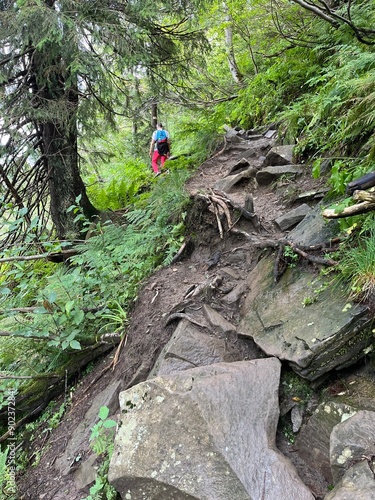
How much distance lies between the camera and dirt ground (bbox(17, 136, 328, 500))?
3.42 meters

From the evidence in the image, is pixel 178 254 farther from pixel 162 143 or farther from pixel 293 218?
pixel 162 143

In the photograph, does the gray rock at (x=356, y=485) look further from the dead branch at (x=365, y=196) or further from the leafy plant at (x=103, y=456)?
the dead branch at (x=365, y=196)

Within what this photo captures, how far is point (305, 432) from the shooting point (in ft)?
8.02

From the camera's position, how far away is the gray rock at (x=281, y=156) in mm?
6422

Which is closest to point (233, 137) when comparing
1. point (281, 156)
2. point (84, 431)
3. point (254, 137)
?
point (254, 137)

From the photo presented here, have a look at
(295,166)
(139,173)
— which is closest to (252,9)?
(139,173)

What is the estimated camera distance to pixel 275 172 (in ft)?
20.0

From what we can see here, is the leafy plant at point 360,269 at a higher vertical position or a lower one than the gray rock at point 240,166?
lower

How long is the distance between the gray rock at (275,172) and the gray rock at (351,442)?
4423mm

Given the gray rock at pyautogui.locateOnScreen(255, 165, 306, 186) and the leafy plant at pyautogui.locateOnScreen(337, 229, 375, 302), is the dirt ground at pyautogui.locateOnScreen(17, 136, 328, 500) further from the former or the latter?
the leafy plant at pyautogui.locateOnScreen(337, 229, 375, 302)

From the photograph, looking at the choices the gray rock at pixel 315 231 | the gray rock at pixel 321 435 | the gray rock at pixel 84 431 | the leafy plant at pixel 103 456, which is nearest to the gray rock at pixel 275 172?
the gray rock at pixel 315 231

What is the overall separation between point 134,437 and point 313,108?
6.35 m

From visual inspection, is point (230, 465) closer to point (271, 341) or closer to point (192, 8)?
point (271, 341)

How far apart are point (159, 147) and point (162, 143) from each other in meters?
0.14
